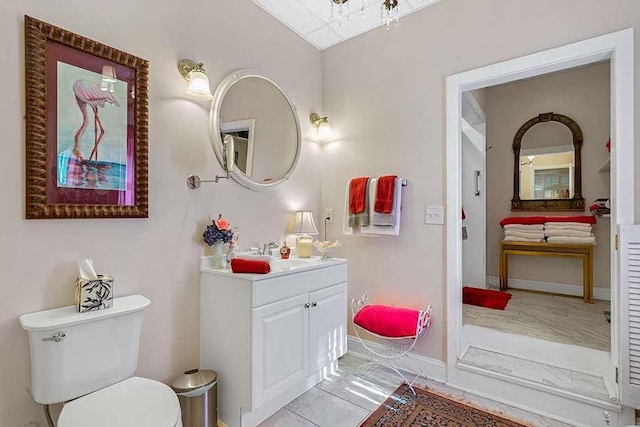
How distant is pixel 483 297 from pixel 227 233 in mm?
3279

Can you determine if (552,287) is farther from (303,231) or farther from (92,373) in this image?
(92,373)

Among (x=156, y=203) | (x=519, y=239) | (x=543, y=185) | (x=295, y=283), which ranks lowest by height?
(x=295, y=283)

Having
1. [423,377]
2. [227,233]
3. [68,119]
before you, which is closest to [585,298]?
[423,377]

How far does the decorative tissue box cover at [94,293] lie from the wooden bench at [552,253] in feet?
14.1

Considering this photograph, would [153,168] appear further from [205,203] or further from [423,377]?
[423,377]

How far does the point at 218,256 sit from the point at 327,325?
2.97ft

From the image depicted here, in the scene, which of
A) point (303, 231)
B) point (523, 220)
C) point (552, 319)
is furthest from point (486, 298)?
point (303, 231)

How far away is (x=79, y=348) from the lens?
4.24ft

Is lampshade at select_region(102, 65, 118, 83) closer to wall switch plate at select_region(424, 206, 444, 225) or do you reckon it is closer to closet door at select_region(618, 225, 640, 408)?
wall switch plate at select_region(424, 206, 444, 225)

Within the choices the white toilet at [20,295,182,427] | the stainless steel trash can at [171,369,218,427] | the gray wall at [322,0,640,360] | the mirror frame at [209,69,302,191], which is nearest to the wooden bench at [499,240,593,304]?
the gray wall at [322,0,640,360]

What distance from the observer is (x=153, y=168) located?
1724 millimetres

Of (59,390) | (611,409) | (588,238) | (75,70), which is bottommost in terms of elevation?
(611,409)

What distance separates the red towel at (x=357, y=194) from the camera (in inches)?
99.6

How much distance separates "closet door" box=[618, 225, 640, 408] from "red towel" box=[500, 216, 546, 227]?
256cm
